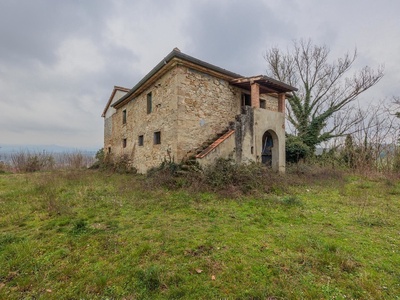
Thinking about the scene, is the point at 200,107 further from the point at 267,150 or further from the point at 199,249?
the point at 199,249

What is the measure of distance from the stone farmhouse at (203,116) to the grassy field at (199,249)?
11.3 ft

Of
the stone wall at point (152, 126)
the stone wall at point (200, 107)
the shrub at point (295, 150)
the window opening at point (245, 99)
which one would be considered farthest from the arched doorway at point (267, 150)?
the stone wall at point (152, 126)

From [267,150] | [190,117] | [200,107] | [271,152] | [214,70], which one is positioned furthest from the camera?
[267,150]

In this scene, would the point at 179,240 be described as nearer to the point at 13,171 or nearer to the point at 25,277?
the point at 25,277

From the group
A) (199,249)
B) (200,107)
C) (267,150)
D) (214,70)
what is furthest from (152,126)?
(199,249)

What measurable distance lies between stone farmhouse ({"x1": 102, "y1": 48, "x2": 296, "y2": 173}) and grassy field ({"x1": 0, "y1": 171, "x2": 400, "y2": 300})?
135 inches

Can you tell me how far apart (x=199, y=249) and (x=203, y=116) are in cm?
681

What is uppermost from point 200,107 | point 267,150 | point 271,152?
point 200,107

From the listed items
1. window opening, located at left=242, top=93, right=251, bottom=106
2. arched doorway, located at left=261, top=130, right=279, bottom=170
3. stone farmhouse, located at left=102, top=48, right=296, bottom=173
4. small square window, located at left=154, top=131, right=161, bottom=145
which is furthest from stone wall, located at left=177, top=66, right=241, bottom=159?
arched doorway, located at left=261, top=130, right=279, bottom=170

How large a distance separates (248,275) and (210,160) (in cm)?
549

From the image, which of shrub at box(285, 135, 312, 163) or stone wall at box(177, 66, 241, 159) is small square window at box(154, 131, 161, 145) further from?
shrub at box(285, 135, 312, 163)

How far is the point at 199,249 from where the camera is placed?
3002 mm

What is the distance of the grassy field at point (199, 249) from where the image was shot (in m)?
2.19

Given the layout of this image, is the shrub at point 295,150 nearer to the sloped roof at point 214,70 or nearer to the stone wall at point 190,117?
the stone wall at point 190,117
